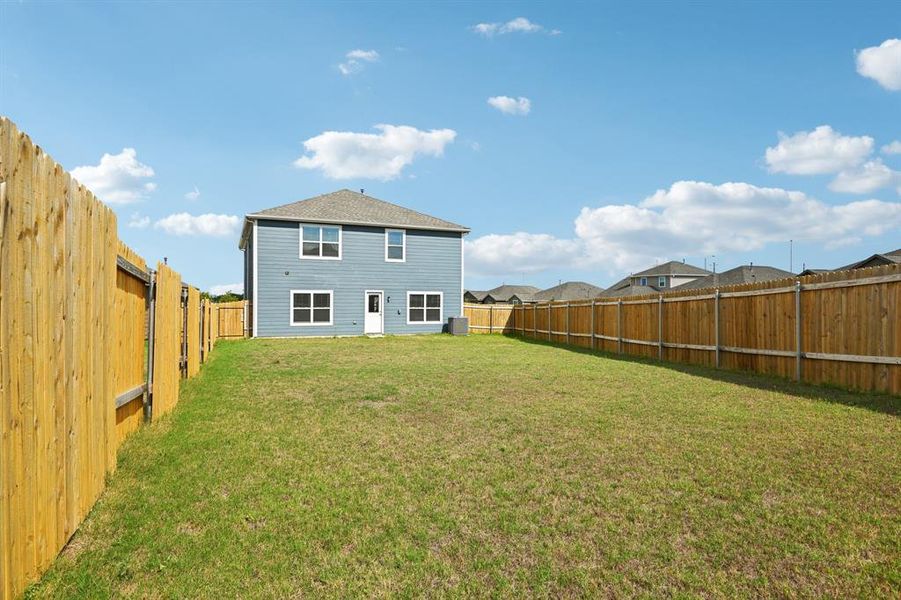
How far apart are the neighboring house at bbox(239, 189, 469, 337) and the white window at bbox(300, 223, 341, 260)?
5 cm

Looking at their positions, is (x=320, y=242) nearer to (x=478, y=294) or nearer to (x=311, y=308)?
(x=311, y=308)

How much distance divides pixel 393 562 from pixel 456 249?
23.5m

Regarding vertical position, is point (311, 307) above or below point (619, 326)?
above

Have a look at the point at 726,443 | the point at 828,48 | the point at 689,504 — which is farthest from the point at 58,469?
the point at 828,48

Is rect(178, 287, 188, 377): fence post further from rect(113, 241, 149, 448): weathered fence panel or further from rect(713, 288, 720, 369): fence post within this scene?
rect(713, 288, 720, 369): fence post

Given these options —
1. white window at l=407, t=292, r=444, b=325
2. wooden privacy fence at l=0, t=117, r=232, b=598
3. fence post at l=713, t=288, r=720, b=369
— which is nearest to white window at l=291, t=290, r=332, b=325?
white window at l=407, t=292, r=444, b=325

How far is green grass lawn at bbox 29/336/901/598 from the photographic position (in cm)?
261

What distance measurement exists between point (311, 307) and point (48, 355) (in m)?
20.7

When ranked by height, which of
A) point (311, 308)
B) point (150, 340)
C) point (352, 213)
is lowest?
point (150, 340)

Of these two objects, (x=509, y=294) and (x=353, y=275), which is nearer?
(x=353, y=275)

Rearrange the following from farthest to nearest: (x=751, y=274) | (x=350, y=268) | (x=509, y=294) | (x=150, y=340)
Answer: (x=509, y=294) → (x=751, y=274) → (x=350, y=268) → (x=150, y=340)

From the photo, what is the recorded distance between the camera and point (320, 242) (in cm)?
2323

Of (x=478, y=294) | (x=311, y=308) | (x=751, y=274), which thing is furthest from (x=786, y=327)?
(x=478, y=294)

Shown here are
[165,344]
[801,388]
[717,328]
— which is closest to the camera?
[165,344]
